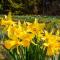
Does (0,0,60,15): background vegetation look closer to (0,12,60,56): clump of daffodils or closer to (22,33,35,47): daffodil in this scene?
(0,12,60,56): clump of daffodils

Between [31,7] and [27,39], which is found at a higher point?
[27,39]

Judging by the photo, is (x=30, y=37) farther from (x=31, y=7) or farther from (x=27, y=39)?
(x=31, y=7)

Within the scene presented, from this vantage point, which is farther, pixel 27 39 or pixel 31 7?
pixel 31 7

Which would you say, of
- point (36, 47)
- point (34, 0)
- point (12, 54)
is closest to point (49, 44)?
point (36, 47)

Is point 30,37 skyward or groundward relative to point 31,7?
skyward

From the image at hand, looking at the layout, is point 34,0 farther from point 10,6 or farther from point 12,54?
point 12,54

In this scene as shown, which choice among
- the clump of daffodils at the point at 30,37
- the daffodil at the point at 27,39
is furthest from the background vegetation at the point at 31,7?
the daffodil at the point at 27,39

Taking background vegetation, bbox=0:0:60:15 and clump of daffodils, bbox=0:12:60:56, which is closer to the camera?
clump of daffodils, bbox=0:12:60:56

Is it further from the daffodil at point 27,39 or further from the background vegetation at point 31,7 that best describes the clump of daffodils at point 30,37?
the background vegetation at point 31,7

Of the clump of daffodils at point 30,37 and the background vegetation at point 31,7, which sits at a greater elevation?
the clump of daffodils at point 30,37

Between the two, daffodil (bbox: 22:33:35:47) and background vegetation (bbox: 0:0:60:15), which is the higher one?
daffodil (bbox: 22:33:35:47)

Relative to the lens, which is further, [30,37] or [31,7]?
[31,7]

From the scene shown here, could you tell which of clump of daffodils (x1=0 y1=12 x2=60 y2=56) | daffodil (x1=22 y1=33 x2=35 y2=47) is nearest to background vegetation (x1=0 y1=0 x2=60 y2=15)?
clump of daffodils (x1=0 y1=12 x2=60 y2=56)

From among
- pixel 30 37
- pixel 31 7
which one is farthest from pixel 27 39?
pixel 31 7
